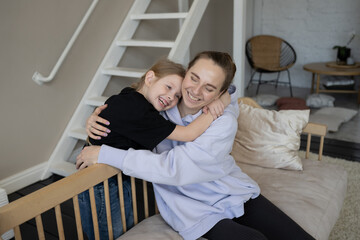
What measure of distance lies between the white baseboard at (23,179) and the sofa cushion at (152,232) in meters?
1.51

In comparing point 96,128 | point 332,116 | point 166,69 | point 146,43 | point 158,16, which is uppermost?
point 158,16

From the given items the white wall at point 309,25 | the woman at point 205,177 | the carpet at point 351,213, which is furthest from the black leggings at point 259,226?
the white wall at point 309,25

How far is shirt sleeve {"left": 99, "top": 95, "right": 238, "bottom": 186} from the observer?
3.99ft

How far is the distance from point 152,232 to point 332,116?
328 cm

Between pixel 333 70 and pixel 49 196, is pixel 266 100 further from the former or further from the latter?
pixel 49 196

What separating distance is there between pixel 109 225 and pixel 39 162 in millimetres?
1645

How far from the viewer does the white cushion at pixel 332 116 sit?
12.3 feet

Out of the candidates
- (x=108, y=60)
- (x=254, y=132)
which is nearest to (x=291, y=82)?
(x=108, y=60)

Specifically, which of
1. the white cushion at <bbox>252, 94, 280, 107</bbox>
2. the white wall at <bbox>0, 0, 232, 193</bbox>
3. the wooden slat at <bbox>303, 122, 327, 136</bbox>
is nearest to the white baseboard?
the white wall at <bbox>0, 0, 232, 193</bbox>

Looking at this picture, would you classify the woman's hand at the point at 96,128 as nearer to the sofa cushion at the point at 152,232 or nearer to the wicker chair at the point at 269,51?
the sofa cushion at the point at 152,232

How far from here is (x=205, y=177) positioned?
49.8 inches

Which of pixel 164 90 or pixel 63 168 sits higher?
pixel 164 90

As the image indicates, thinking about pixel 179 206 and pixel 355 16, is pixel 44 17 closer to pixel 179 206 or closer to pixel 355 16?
pixel 179 206

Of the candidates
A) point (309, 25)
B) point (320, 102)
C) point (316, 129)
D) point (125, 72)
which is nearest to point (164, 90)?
point (316, 129)
